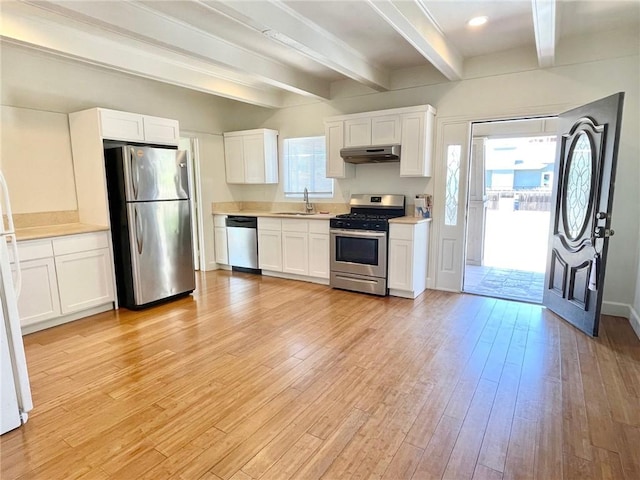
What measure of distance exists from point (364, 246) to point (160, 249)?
239cm

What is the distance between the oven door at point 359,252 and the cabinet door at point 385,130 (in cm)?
117

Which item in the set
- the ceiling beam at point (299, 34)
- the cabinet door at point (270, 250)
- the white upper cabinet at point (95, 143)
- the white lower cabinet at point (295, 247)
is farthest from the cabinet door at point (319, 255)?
the white upper cabinet at point (95, 143)

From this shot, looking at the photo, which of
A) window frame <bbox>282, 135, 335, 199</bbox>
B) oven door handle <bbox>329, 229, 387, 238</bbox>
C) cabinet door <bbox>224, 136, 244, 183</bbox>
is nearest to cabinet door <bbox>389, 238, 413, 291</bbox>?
oven door handle <bbox>329, 229, 387, 238</bbox>

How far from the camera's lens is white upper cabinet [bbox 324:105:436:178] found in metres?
4.33

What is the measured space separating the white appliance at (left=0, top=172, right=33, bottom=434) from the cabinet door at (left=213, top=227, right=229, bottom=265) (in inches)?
147

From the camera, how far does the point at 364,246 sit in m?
4.49

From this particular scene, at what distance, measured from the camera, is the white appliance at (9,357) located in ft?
6.56

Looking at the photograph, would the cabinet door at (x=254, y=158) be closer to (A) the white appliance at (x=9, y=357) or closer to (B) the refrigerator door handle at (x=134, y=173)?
(B) the refrigerator door handle at (x=134, y=173)

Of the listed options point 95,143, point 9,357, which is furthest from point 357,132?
point 9,357

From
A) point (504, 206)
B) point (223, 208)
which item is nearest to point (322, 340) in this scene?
point (223, 208)

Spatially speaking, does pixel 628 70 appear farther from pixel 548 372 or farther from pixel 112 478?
pixel 112 478

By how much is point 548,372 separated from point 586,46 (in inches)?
126

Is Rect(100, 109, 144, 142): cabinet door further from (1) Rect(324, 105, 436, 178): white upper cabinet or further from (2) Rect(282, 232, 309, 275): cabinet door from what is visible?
(1) Rect(324, 105, 436, 178): white upper cabinet

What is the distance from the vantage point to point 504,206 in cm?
751
